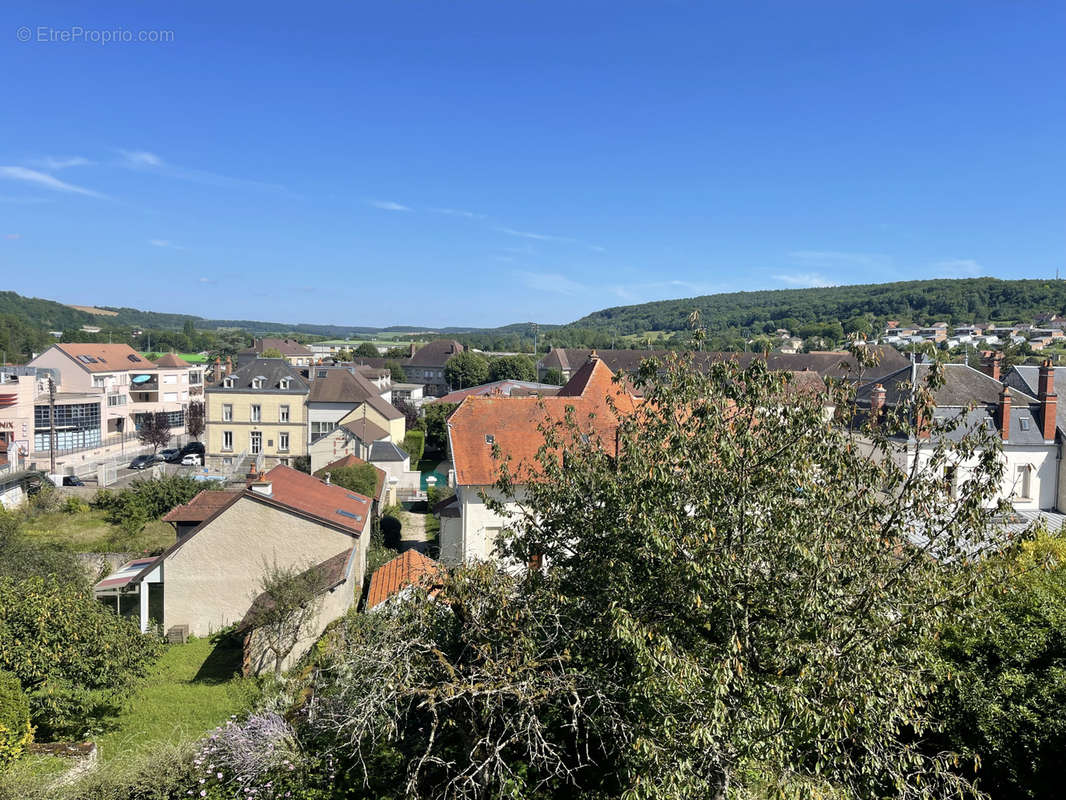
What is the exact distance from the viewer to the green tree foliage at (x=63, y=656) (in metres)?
12.2

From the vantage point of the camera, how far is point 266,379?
148ft

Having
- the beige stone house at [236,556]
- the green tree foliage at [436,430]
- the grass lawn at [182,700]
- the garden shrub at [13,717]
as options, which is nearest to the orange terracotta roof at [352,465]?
the beige stone house at [236,556]

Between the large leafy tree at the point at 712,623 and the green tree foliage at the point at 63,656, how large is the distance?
22.8 ft

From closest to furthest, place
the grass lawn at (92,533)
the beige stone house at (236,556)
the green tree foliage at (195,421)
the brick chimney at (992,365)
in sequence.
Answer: the beige stone house at (236,556) < the grass lawn at (92,533) < the brick chimney at (992,365) < the green tree foliage at (195,421)

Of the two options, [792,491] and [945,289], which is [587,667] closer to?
[792,491]

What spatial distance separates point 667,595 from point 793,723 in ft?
5.47

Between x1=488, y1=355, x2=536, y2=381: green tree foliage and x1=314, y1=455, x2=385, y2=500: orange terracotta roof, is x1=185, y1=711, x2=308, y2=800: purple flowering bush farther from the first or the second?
x1=488, y1=355, x2=536, y2=381: green tree foliage

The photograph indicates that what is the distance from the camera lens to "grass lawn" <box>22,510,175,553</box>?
27.2m

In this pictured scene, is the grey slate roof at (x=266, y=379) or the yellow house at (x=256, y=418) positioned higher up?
the grey slate roof at (x=266, y=379)

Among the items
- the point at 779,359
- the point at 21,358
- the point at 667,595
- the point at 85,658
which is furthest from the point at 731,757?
the point at 21,358

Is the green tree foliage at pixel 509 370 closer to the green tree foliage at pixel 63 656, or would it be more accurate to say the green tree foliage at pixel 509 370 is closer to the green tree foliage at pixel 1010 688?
the green tree foliage at pixel 63 656

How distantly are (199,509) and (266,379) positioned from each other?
24.7 meters

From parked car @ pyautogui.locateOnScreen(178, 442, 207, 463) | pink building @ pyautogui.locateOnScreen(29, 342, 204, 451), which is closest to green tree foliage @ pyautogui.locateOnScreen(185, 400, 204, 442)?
pink building @ pyautogui.locateOnScreen(29, 342, 204, 451)

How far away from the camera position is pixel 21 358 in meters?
101
